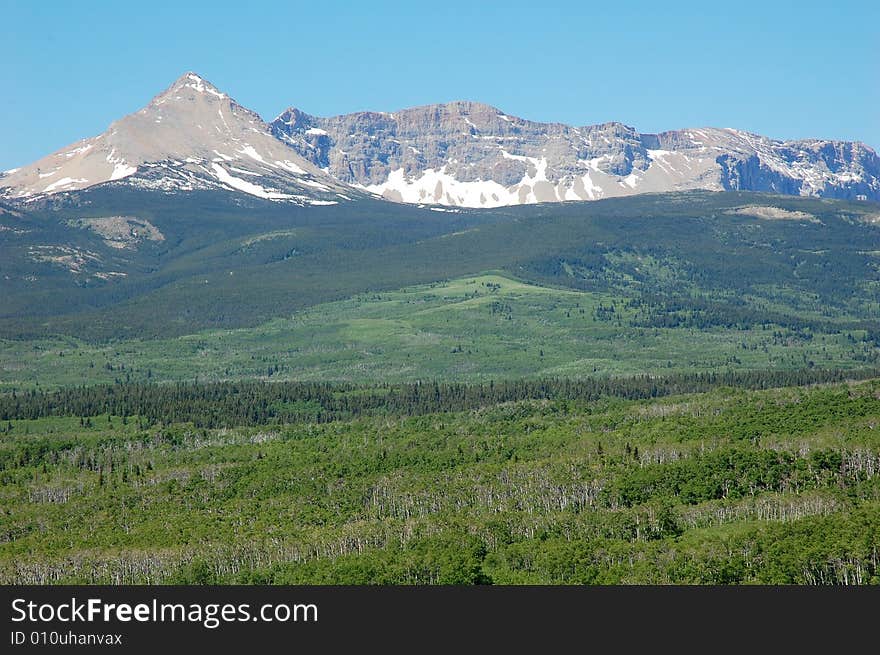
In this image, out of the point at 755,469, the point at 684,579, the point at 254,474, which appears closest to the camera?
the point at 684,579

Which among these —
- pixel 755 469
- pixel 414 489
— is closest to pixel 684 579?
pixel 755 469

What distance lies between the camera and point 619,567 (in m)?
126

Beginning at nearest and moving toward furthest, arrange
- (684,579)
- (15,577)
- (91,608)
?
(91,608) < (684,579) < (15,577)

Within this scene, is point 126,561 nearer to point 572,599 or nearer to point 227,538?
point 227,538

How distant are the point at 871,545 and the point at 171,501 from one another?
86250 mm

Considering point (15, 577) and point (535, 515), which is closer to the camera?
point (15, 577)

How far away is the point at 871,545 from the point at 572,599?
2860 centimetres

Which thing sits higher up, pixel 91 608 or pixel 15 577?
pixel 91 608

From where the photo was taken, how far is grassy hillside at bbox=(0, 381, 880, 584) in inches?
5022

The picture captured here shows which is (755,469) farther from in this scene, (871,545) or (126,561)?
(126,561)

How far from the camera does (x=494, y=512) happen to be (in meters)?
153

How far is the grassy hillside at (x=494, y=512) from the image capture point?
12756 cm

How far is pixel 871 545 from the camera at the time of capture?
121 meters

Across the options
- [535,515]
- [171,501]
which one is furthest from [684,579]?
[171,501]
